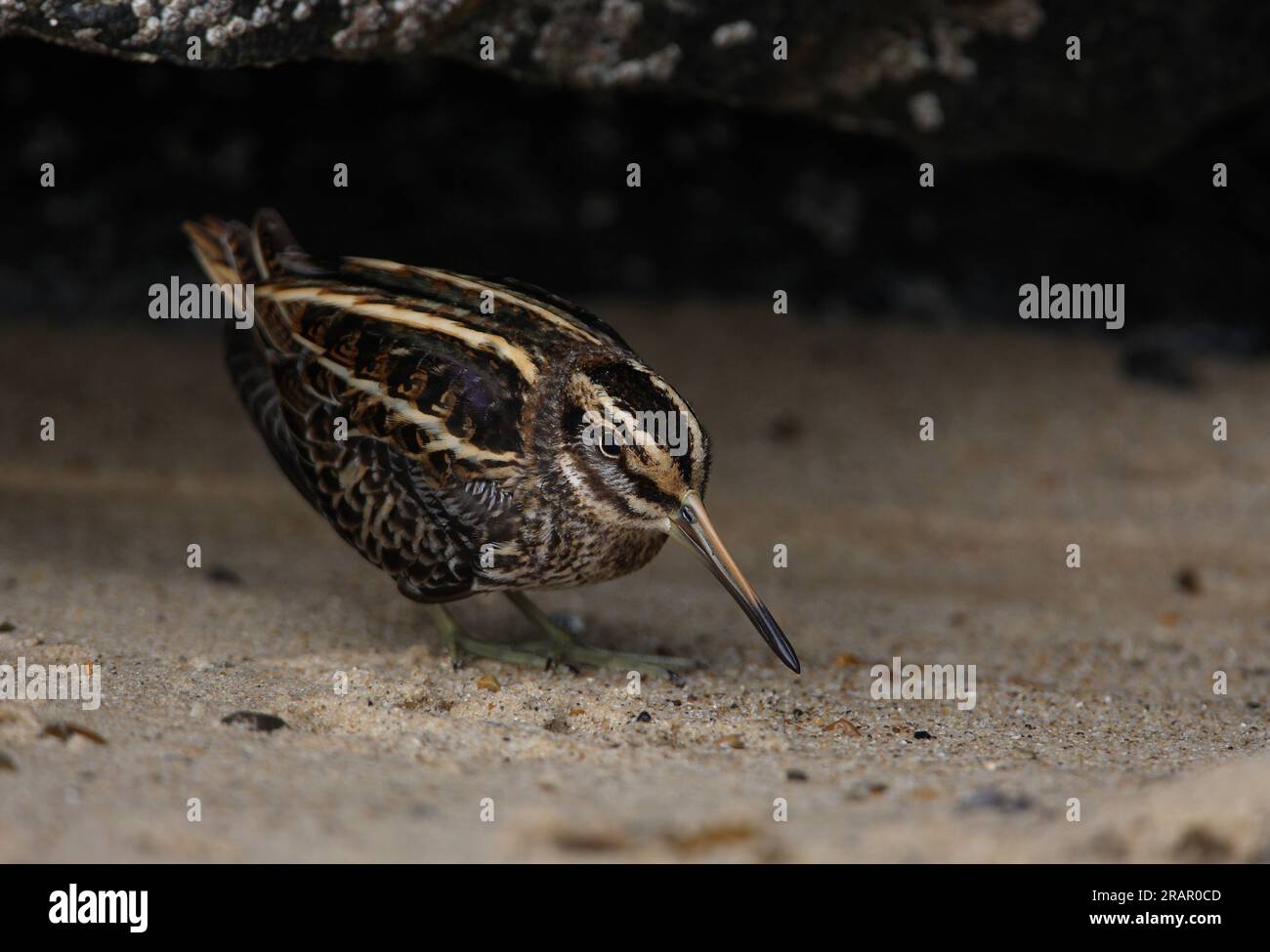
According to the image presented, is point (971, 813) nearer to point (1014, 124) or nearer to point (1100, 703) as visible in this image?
point (1100, 703)

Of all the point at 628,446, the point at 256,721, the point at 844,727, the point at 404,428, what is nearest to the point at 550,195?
the point at 404,428

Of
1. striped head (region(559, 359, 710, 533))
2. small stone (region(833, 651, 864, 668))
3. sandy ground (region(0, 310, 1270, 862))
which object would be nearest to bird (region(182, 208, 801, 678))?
striped head (region(559, 359, 710, 533))

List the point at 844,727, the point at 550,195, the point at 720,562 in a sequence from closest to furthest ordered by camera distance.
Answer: the point at 844,727 < the point at 720,562 < the point at 550,195

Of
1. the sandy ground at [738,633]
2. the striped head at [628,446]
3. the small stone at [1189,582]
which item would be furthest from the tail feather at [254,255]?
the small stone at [1189,582]

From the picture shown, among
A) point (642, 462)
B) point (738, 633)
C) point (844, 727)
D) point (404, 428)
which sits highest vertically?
point (404, 428)

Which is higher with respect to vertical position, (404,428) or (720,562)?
(404,428)

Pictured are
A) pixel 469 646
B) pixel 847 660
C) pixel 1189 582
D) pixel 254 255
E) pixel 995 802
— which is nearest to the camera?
pixel 995 802

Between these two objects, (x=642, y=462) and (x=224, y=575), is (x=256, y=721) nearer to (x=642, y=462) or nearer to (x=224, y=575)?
(x=642, y=462)
